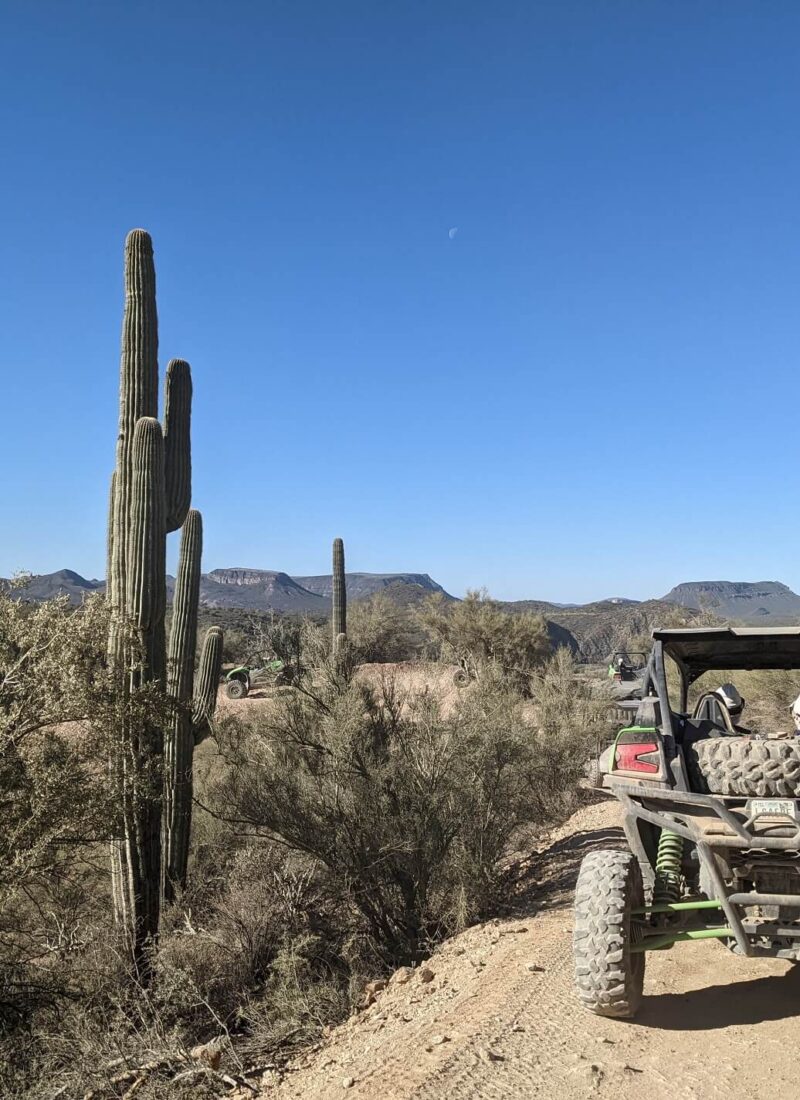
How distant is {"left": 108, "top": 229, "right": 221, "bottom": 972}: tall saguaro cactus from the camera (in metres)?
8.50

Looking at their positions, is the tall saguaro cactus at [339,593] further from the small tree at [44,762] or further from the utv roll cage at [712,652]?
the utv roll cage at [712,652]

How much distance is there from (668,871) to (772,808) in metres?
0.90

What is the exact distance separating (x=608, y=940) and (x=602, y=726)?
11.1 m

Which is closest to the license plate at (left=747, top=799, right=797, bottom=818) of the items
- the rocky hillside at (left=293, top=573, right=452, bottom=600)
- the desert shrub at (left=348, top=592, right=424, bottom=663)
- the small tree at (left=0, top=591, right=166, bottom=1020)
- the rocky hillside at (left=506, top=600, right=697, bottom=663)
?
the small tree at (left=0, top=591, right=166, bottom=1020)

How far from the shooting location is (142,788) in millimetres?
8023

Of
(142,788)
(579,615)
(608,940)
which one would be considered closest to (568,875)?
(142,788)

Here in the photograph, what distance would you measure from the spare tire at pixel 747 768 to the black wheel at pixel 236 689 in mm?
21682

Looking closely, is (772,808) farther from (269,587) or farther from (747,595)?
(269,587)

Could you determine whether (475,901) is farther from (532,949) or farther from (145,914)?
(145,914)

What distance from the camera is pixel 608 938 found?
4043 mm

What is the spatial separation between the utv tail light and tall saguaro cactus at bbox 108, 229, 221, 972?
507 centimetres

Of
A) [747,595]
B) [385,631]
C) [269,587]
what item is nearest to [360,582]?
[269,587]

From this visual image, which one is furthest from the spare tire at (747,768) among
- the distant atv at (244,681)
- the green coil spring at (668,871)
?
the distant atv at (244,681)

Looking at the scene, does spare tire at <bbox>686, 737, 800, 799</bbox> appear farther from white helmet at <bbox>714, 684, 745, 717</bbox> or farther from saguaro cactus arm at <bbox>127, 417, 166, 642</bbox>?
saguaro cactus arm at <bbox>127, 417, 166, 642</bbox>
